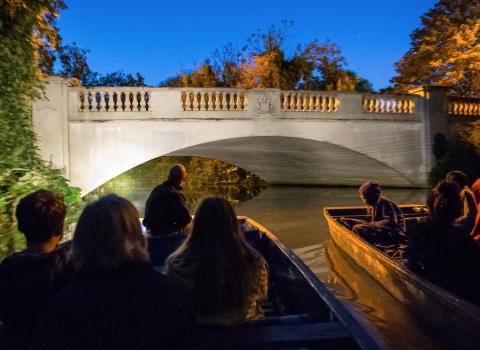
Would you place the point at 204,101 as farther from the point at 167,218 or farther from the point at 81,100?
the point at 167,218

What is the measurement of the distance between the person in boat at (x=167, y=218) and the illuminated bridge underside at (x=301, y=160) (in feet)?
28.9

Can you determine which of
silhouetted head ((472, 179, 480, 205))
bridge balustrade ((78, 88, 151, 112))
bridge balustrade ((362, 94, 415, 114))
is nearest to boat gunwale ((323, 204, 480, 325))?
silhouetted head ((472, 179, 480, 205))

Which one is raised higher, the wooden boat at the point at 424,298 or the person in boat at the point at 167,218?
the person in boat at the point at 167,218

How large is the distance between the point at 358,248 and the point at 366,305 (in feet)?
2.84

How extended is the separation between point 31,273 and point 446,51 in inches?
617

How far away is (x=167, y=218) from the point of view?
4.82 metres

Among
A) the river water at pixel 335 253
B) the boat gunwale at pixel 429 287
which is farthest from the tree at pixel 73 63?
the boat gunwale at pixel 429 287

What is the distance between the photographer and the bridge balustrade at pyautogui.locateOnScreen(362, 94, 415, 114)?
47.1 feet

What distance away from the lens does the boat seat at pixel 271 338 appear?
2414 mm

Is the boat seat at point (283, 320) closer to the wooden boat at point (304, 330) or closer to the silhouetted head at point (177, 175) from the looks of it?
the wooden boat at point (304, 330)

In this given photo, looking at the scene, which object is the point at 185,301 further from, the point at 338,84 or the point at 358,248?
the point at 338,84

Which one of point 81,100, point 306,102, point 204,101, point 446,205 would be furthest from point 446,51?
point 446,205

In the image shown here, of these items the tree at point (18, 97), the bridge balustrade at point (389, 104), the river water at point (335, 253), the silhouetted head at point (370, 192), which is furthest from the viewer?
the bridge balustrade at point (389, 104)

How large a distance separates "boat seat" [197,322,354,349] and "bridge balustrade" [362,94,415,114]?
40.9ft
